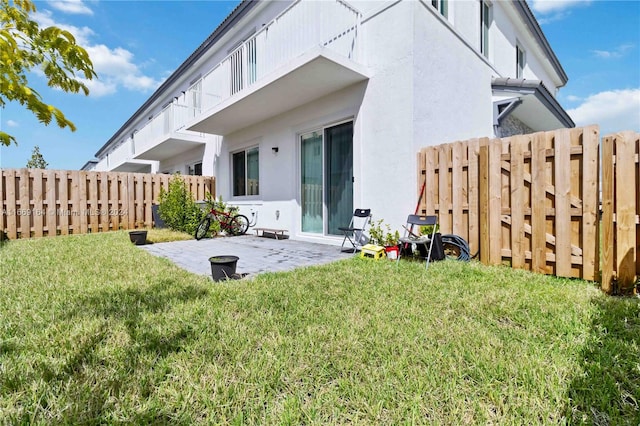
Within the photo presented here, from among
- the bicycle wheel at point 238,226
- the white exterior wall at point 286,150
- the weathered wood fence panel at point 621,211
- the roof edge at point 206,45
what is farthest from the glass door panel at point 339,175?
the roof edge at point 206,45

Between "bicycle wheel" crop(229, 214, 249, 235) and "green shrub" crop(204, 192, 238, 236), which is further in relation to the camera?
"bicycle wheel" crop(229, 214, 249, 235)

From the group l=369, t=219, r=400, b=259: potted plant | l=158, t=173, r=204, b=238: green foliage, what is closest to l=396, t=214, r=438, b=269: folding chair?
l=369, t=219, r=400, b=259: potted plant

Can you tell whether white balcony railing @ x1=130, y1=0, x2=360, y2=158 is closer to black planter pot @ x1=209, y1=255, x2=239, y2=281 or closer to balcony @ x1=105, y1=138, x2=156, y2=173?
black planter pot @ x1=209, y1=255, x2=239, y2=281

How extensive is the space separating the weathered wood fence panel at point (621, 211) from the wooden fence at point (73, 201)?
1121 centimetres

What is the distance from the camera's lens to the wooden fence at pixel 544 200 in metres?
3.28

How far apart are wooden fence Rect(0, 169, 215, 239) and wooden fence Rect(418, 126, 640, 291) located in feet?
31.2

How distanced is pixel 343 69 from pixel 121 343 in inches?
214

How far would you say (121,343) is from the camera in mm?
2141

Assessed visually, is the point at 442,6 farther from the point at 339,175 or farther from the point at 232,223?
the point at 232,223

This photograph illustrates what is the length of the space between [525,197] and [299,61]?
14.4 ft

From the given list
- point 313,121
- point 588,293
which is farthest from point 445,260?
point 313,121

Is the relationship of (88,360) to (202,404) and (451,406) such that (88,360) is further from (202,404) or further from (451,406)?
(451,406)

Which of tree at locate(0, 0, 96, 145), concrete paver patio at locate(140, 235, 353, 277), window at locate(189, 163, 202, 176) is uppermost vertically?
window at locate(189, 163, 202, 176)

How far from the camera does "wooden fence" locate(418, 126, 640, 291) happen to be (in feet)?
10.8
